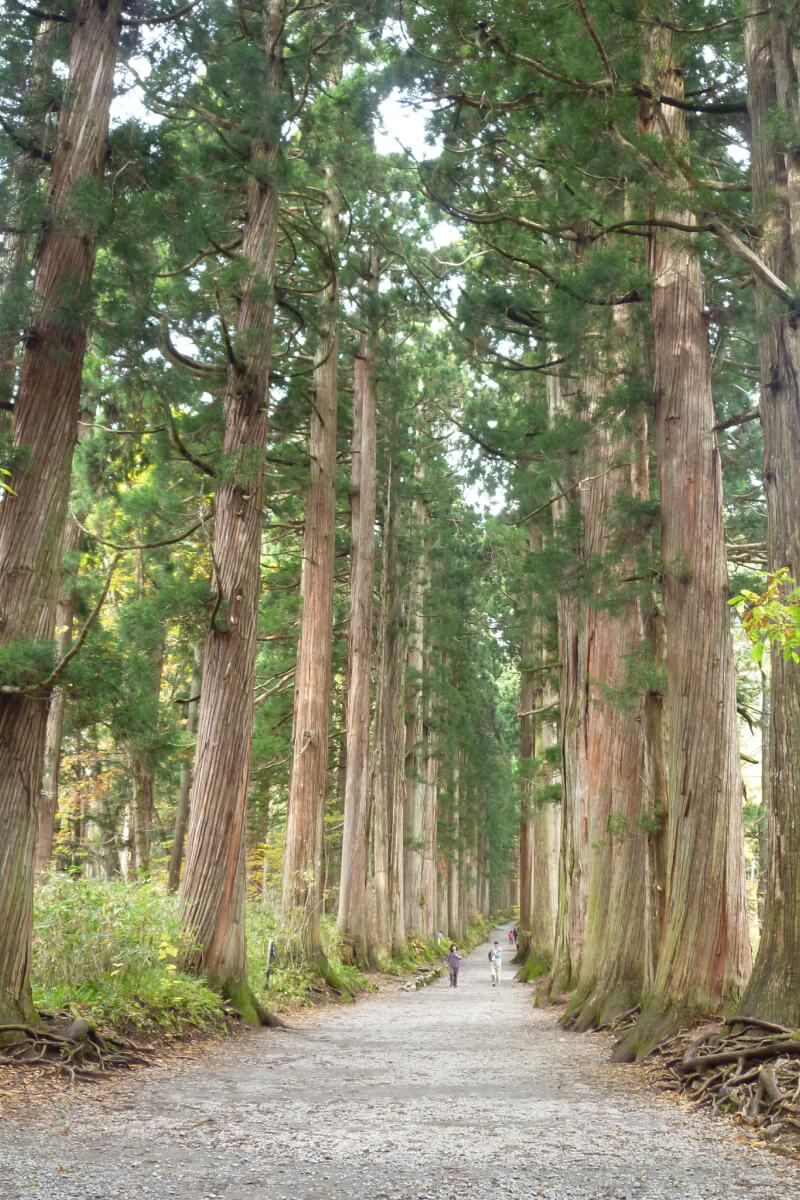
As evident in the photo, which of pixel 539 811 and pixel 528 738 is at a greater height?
pixel 528 738

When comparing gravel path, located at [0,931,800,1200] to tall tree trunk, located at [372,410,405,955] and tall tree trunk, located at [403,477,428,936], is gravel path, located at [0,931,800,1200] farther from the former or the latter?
tall tree trunk, located at [403,477,428,936]

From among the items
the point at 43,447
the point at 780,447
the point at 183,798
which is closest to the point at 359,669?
the point at 183,798

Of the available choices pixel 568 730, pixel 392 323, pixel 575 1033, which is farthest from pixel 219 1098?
pixel 392 323

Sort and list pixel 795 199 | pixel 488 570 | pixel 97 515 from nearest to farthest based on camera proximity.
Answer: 1. pixel 795 199
2. pixel 97 515
3. pixel 488 570

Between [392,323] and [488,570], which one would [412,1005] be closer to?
[392,323]

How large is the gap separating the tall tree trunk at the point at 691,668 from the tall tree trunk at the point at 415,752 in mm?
17054

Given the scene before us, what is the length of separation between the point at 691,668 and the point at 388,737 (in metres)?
14.9

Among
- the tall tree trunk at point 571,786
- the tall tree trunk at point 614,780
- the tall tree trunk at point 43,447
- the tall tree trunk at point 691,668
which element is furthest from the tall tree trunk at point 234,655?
the tall tree trunk at point 571,786

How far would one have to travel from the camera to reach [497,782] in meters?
49.3

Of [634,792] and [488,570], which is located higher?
[488,570]

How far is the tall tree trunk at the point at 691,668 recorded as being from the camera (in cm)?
739

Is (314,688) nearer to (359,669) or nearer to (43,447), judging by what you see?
(359,669)

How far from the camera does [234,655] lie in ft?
32.4

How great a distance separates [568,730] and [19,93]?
11.0 m
